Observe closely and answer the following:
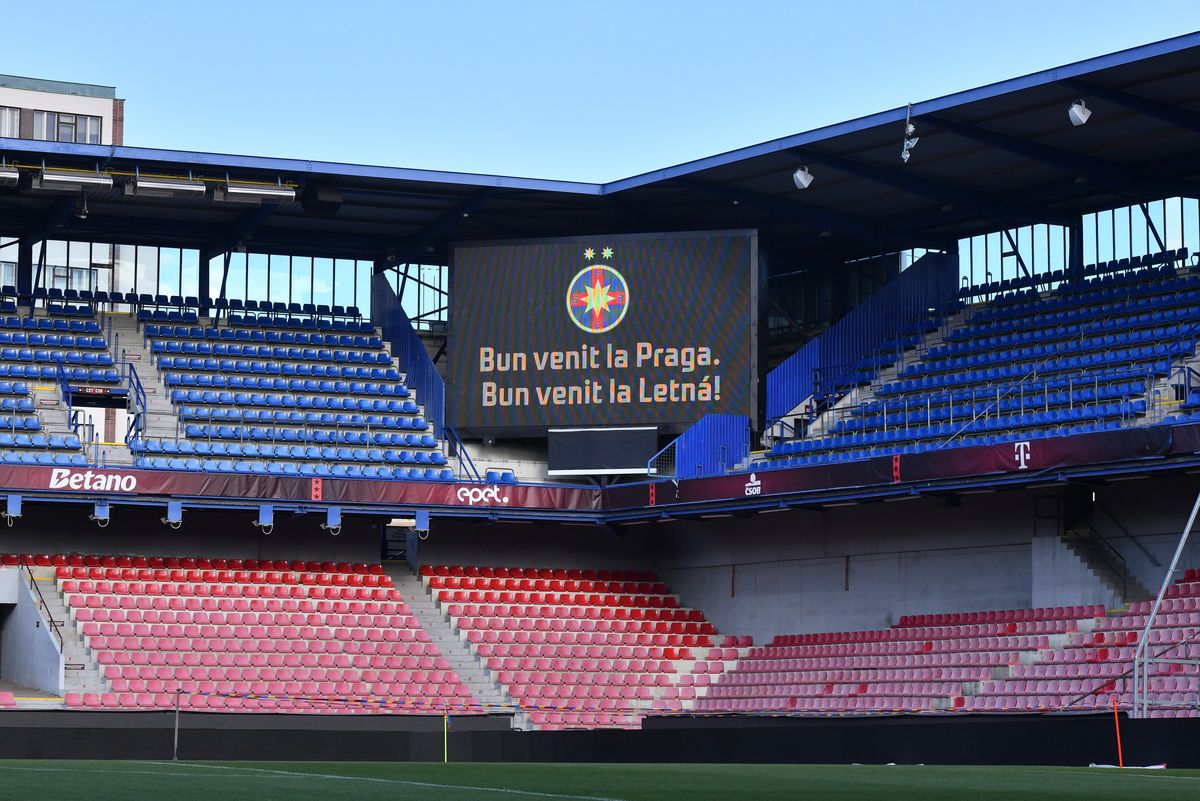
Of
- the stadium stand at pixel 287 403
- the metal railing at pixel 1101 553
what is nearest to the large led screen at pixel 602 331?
the stadium stand at pixel 287 403

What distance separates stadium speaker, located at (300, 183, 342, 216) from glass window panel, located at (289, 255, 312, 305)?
6308 mm

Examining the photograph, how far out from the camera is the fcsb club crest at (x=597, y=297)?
40.2 m

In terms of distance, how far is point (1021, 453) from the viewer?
31.4m

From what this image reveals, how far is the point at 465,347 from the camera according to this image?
4084 centimetres

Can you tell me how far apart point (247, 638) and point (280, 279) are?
44.0 feet

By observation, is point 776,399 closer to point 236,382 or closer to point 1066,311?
point 1066,311

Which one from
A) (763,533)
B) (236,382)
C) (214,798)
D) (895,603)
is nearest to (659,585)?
(763,533)

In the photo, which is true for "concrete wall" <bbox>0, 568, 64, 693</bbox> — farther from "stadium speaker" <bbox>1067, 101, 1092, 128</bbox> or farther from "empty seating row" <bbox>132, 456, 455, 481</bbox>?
"stadium speaker" <bbox>1067, 101, 1092, 128</bbox>

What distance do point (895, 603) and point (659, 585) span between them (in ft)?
23.2

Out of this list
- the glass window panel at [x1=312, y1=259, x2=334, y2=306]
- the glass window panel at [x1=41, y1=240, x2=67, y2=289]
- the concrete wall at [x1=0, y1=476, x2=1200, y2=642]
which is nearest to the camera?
the concrete wall at [x1=0, y1=476, x2=1200, y2=642]

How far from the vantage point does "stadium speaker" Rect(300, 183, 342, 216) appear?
128 feet

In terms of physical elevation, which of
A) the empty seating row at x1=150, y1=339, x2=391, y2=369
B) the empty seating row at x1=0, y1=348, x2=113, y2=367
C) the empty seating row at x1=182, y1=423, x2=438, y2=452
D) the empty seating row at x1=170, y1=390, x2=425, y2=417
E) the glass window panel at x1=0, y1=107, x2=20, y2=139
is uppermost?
the glass window panel at x1=0, y1=107, x2=20, y2=139

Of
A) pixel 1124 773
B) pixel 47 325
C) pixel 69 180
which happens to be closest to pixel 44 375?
pixel 47 325

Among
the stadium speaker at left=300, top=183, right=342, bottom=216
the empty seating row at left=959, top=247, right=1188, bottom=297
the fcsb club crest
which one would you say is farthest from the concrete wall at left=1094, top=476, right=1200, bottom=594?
the stadium speaker at left=300, top=183, right=342, bottom=216
